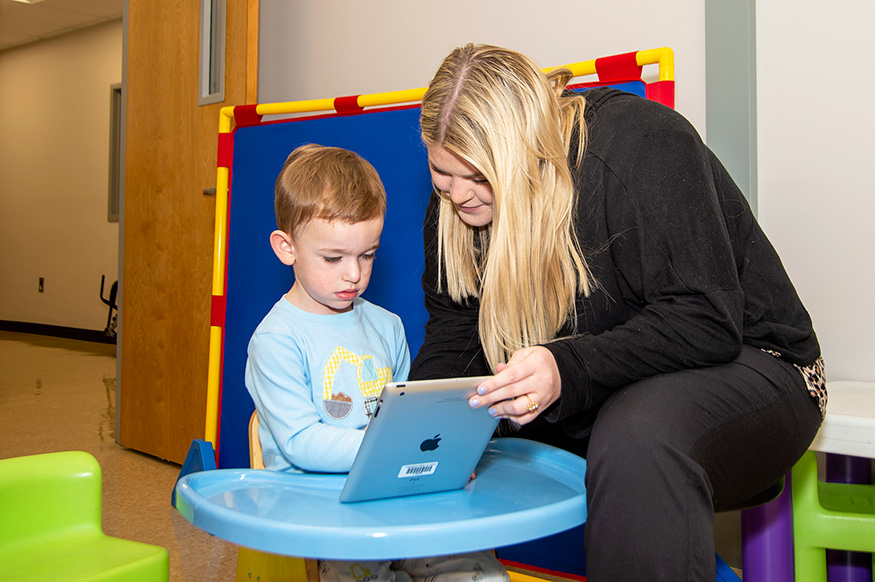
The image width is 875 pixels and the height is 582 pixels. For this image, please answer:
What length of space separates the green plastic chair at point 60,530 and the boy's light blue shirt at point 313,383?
0.23 m

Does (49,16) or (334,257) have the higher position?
(49,16)

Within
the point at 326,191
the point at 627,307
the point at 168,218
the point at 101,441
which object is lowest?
the point at 101,441

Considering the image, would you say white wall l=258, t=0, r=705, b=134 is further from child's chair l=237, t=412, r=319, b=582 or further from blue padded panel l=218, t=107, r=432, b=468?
child's chair l=237, t=412, r=319, b=582

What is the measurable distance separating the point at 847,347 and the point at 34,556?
57.8 inches

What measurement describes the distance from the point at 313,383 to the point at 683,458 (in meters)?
0.54

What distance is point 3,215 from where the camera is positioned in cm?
704

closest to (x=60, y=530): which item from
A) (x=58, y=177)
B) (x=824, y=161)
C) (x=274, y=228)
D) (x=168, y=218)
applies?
(x=274, y=228)

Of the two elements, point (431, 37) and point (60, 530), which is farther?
point (431, 37)

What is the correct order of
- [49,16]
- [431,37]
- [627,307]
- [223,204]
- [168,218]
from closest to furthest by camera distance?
[627,307]
[223,204]
[431,37]
[168,218]
[49,16]

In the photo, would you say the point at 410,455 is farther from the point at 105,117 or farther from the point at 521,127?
the point at 105,117

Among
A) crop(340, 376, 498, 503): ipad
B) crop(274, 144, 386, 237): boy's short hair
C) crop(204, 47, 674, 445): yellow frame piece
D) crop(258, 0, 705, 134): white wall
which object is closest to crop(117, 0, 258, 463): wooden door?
crop(258, 0, 705, 134): white wall

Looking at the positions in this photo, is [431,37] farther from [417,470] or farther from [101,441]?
[101,441]

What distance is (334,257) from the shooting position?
3.50ft

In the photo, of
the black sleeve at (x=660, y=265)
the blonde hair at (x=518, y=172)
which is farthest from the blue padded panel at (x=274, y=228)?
the black sleeve at (x=660, y=265)
